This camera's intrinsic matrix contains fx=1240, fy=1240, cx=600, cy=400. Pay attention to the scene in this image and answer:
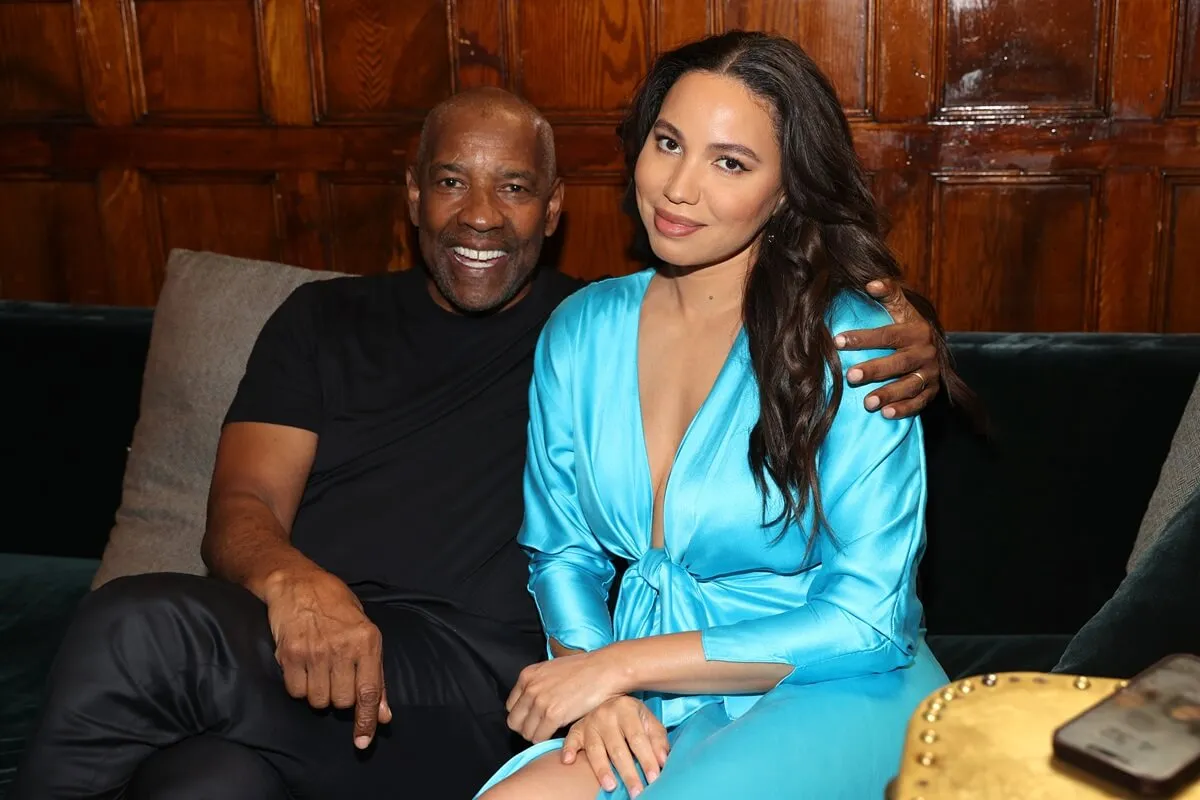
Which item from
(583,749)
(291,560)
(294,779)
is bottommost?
(294,779)

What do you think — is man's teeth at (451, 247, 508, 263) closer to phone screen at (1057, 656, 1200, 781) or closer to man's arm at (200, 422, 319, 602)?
man's arm at (200, 422, 319, 602)

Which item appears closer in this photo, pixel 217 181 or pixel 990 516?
pixel 990 516

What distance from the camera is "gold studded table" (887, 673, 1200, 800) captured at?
96 centimetres

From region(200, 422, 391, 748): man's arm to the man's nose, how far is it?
0.43m

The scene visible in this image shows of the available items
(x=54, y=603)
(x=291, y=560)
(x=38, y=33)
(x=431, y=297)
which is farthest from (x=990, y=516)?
(x=38, y=33)

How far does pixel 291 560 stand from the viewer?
5.84 ft

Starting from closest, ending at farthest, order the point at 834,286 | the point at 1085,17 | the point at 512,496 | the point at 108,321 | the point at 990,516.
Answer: the point at 834,286 → the point at 512,496 → the point at 990,516 → the point at 1085,17 → the point at 108,321

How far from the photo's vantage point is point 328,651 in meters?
1.64

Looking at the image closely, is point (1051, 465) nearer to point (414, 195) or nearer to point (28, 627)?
Result: point (414, 195)

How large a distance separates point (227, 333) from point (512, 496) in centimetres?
69

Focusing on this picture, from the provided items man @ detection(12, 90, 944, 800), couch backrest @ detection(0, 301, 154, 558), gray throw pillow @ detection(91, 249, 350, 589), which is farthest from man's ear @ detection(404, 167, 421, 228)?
couch backrest @ detection(0, 301, 154, 558)

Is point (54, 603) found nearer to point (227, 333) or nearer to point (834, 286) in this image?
point (227, 333)

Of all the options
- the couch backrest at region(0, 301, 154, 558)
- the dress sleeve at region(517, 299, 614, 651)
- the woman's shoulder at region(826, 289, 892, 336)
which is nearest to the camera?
the woman's shoulder at region(826, 289, 892, 336)

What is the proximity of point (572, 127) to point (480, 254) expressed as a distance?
601 mm
